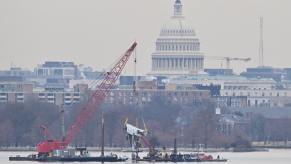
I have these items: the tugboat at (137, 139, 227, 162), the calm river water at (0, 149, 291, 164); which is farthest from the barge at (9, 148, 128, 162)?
the tugboat at (137, 139, 227, 162)

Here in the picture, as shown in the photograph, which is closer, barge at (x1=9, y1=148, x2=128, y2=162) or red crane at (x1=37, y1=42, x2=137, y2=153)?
barge at (x1=9, y1=148, x2=128, y2=162)

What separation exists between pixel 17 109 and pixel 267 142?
18526 millimetres

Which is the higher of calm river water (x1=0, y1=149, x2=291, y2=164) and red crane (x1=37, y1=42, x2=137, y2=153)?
red crane (x1=37, y1=42, x2=137, y2=153)

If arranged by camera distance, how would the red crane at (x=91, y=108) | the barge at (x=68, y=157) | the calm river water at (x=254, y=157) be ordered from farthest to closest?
the red crane at (x=91, y=108), the calm river water at (x=254, y=157), the barge at (x=68, y=157)

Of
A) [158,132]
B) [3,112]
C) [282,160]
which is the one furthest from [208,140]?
[282,160]

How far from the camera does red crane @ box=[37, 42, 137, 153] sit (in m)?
158

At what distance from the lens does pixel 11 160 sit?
14900cm

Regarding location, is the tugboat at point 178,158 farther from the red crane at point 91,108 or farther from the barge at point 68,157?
the red crane at point 91,108

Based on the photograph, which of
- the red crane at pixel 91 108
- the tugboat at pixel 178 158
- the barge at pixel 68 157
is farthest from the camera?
the red crane at pixel 91 108

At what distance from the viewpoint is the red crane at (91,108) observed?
15750 centimetres

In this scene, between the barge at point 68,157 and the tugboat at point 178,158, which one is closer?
the barge at point 68,157

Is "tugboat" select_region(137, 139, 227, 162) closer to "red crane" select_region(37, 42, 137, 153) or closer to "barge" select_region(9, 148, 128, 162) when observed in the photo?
"barge" select_region(9, 148, 128, 162)

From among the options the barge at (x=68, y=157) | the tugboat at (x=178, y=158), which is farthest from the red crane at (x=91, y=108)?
the tugboat at (x=178, y=158)

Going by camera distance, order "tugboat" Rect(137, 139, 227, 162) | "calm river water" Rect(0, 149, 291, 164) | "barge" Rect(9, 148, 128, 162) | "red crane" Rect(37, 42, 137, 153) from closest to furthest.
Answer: "barge" Rect(9, 148, 128, 162), "calm river water" Rect(0, 149, 291, 164), "tugboat" Rect(137, 139, 227, 162), "red crane" Rect(37, 42, 137, 153)
